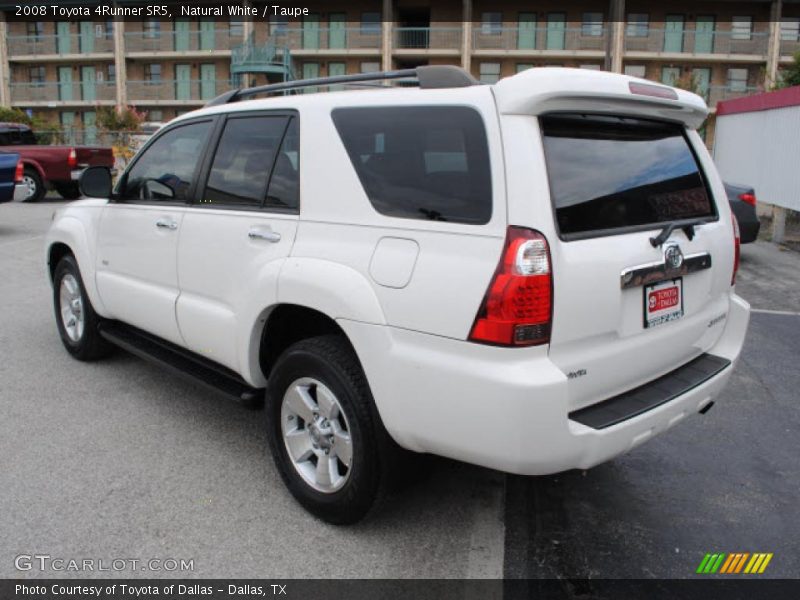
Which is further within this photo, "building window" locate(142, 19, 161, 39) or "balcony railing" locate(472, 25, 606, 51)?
"building window" locate(142, 19, 161, 39)

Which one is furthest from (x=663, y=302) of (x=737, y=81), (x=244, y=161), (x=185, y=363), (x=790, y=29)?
(x=790, y=29)

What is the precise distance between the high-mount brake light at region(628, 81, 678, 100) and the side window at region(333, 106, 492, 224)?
2.29 feet

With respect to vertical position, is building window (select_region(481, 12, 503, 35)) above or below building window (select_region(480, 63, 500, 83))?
Answer: above

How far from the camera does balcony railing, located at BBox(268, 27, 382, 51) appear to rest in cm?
4047

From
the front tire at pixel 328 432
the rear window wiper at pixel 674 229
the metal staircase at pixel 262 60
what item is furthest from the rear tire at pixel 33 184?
the metal staircase at pixel 262 60

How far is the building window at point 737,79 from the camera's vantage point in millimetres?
40625

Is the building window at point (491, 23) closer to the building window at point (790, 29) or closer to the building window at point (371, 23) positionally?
the building window at point (371, 23)

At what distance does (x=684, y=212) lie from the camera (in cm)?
324

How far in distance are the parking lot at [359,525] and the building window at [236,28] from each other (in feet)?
137

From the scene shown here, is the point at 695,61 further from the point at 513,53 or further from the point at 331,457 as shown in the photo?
the point at 331,457

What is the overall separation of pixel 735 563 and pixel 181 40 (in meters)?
45.9

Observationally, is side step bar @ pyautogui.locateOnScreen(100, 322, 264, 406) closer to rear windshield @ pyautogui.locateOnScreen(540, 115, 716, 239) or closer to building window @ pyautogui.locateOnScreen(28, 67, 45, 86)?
rear windshield @ pyautogui.locateOnScreen(540, 115, 716, 239)

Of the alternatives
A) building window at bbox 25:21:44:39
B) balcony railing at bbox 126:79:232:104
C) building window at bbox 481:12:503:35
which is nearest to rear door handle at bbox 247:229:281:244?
building window at bbox 481:12:503:35

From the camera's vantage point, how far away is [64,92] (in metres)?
45.0
